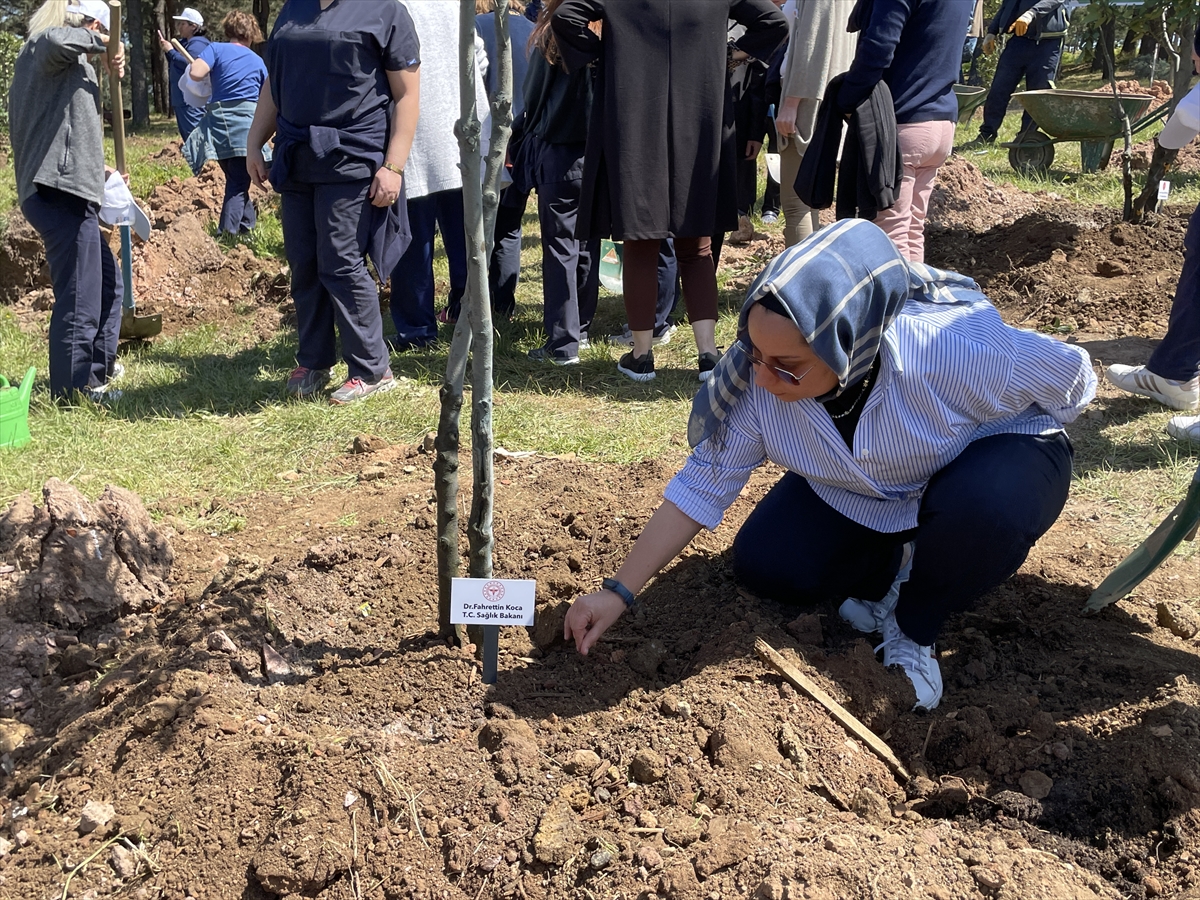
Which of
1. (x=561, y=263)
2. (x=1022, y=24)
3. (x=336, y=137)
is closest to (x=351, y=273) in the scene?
(x=336, y=137)

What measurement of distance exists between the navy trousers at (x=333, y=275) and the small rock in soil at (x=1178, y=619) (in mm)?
3270

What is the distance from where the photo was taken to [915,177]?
4613 millimetres

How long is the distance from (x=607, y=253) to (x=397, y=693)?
15.4 ft

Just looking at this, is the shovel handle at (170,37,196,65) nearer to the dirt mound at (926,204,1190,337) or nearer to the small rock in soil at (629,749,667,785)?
the dirt mound at (926,204,1190,337)

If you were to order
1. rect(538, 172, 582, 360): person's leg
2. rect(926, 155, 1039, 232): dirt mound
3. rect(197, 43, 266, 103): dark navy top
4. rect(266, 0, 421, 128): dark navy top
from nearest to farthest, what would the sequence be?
rect(266, 0, 421, 128): dark navy top → rect(538, 172, 582, 360): person's leg → rect(926, 155, 1039, 232): dirt mound → rect(197, 43, 266, 103): dark navy top

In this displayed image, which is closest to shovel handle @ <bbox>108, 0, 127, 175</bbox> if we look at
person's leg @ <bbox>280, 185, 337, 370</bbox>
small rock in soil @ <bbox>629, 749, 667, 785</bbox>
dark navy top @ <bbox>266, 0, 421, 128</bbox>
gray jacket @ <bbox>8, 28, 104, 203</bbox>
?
gray jacket @ <bbox>8, 28, 104, 203</bbox>

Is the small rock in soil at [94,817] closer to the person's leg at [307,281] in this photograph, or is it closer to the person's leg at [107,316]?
the person's leg at [307,281]

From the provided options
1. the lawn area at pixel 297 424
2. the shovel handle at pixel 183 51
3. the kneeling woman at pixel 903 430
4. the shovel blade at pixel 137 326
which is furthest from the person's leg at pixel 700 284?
the shovel handle at pixel 183 51

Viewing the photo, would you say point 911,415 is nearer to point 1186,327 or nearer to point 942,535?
point 942,535

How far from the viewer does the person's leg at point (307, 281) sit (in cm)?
440

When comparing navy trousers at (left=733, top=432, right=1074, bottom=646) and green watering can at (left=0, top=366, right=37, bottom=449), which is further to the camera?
green watering can at (left=0, top=366, right=37, bottom=449)

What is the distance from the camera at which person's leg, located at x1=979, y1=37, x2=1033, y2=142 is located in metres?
9.81

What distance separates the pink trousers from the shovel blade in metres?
3.91

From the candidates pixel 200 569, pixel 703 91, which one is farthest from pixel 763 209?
pixel 200 569
